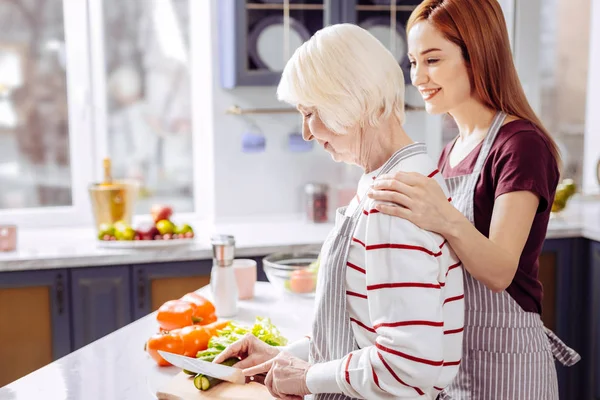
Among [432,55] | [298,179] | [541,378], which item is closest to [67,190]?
[298,179]

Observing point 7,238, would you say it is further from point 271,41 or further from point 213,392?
point 213,392

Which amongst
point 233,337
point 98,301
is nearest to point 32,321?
point 98,301

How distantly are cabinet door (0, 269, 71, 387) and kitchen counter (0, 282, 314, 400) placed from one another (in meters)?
0.98

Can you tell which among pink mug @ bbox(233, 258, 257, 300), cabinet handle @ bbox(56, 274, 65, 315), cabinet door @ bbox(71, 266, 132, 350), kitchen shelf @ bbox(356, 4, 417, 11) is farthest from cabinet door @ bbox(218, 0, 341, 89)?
pink mug @ bbox(233, 258, 257, 300)

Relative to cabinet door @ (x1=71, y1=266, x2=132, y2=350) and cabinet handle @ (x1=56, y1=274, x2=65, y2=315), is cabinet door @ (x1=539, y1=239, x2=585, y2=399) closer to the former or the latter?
cabinet door @ (x1=71, y1=266, x2=132, y2=350)

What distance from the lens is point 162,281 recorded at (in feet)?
8.73

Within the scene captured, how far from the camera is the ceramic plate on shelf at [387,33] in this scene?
3.14 m

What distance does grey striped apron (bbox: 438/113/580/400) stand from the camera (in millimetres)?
1407

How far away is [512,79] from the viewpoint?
1500 millimetres

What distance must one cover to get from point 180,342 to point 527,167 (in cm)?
78

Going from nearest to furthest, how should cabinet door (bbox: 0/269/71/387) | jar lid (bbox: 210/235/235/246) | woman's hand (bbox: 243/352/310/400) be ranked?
woman's hand (bbox: 243/352/310/400) → jar lid (bbox: 210/235/235/246) → cabinet door (bbox: 0/269/71/387)

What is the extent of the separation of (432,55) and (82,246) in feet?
5.81

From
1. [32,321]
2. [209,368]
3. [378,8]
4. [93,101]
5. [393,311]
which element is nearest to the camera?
[393,311]

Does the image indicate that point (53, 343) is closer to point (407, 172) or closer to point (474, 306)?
point (474, 306)
